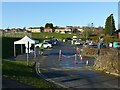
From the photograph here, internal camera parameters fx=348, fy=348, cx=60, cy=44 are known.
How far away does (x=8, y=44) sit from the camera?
2249 inches

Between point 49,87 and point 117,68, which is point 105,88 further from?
point 117,68

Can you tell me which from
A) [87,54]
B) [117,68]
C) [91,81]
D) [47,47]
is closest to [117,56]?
[117,68]

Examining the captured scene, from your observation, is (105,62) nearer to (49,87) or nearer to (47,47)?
(49,87)

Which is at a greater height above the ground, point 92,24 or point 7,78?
point 92,24

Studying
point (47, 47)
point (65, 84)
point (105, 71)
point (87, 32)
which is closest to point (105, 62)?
point (105, 71)

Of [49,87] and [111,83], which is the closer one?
[49,87]

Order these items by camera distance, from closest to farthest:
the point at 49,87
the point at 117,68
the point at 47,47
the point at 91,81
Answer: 1. the point at 49,87
2. the point at 91,81
3. the point at 117,68
4. the point at 47,47

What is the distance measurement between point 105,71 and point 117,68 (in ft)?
4.84

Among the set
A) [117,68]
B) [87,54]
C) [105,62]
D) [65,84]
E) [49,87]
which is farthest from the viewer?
[87,54]

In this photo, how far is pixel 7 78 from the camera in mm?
16875

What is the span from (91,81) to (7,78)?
527 cm

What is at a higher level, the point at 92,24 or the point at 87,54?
the point at 92,24

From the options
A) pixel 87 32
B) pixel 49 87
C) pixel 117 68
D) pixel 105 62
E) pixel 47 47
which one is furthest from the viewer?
pixel 87 32

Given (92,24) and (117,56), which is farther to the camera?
(92,24)
